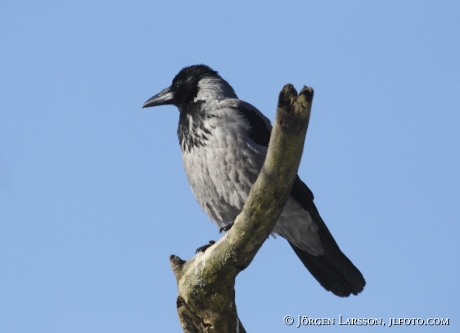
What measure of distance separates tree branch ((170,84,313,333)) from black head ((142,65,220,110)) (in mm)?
2402

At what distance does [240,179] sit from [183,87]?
5.60 ft

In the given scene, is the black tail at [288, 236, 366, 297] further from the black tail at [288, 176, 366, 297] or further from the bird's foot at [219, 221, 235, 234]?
the bird's foot at [219, 221, 235, 234]

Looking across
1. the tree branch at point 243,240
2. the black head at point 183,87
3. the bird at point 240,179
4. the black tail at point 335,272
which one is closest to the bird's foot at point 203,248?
the tree branch at point 243,240

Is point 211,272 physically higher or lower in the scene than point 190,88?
lower

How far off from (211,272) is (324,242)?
1.78 m

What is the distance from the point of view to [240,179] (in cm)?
603

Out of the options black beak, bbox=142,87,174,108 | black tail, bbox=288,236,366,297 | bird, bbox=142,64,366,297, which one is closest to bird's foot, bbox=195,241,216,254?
bird, bbox=142,64,366,297

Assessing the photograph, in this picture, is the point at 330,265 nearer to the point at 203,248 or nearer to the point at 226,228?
the point at 226,228

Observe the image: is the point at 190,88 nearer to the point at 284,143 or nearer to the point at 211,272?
the point at 211,272

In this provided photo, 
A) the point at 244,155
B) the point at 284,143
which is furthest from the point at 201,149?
the point at 284,143

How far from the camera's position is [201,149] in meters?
6.22

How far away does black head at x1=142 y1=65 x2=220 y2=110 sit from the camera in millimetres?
7219

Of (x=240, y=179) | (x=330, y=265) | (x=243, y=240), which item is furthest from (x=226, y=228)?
(x=243, y=240)

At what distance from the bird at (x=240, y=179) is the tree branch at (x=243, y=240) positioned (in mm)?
1100
